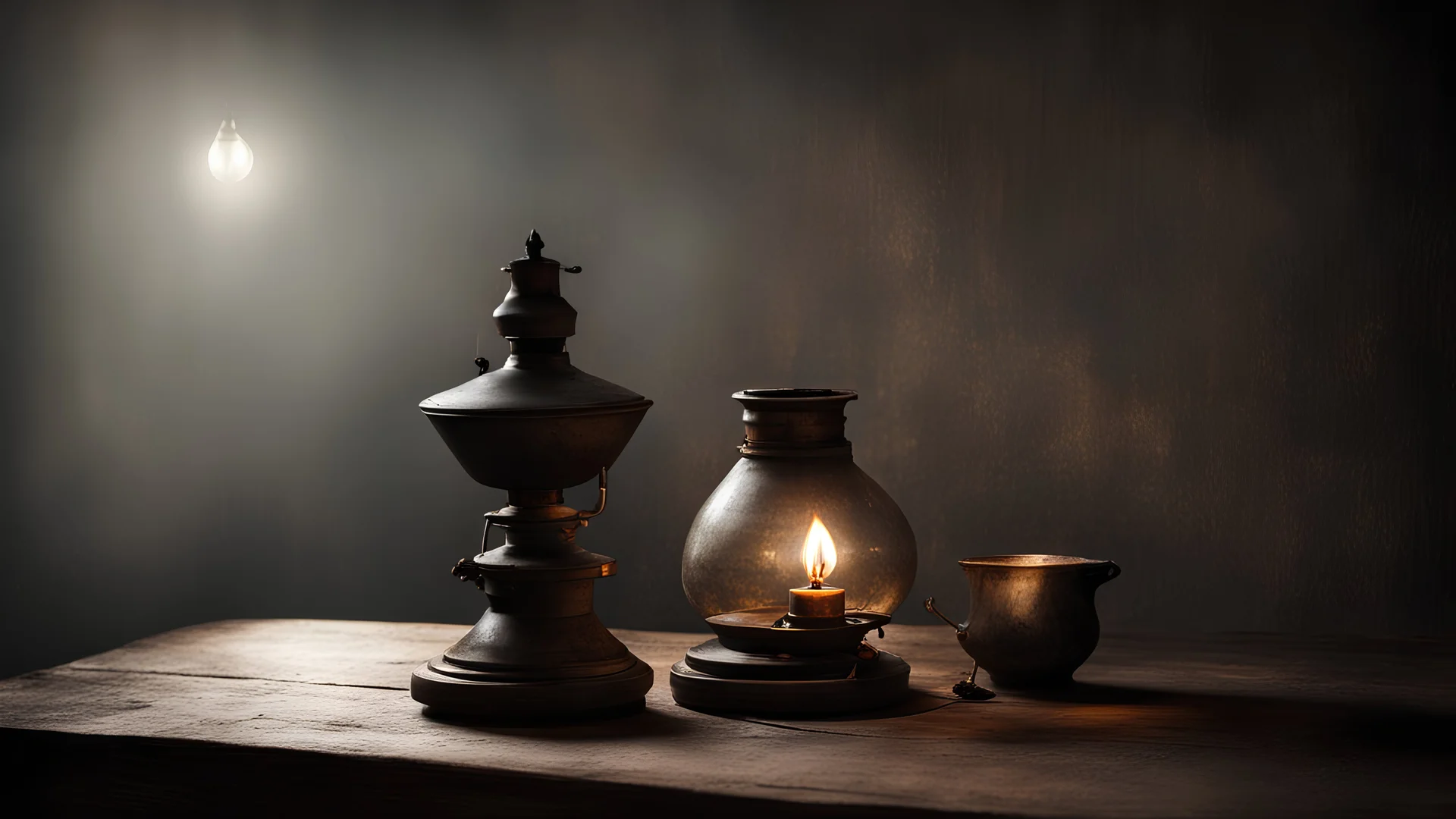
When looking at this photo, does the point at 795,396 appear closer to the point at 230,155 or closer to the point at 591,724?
the point at 591,724

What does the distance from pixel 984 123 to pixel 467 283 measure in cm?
100

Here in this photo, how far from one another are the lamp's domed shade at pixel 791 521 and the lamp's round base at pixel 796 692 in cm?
9

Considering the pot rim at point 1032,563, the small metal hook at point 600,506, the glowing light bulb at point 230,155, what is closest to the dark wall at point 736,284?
the glowing light bulb at point 230,155

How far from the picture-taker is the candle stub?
Result: 1.11 metres

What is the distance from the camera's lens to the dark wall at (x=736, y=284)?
213 cm

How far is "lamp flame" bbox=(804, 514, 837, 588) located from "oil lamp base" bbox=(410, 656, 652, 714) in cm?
17

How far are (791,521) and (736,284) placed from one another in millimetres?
1280

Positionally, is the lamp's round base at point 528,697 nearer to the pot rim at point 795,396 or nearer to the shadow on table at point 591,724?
the shadow on table at point 591,724

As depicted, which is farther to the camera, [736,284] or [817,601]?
[736,284]

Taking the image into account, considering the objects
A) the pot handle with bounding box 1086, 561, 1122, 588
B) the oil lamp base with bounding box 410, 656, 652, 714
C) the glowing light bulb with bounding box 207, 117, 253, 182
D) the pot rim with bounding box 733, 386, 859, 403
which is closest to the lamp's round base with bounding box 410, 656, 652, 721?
the oil lamp base with bounding box 410, 656, 652, 714

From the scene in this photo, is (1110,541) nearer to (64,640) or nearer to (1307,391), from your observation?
(1307,391)

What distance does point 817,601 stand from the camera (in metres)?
1.11

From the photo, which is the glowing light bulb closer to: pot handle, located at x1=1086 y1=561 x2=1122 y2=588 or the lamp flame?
the lamp flame

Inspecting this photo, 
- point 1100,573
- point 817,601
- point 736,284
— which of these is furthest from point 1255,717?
point 736,284
